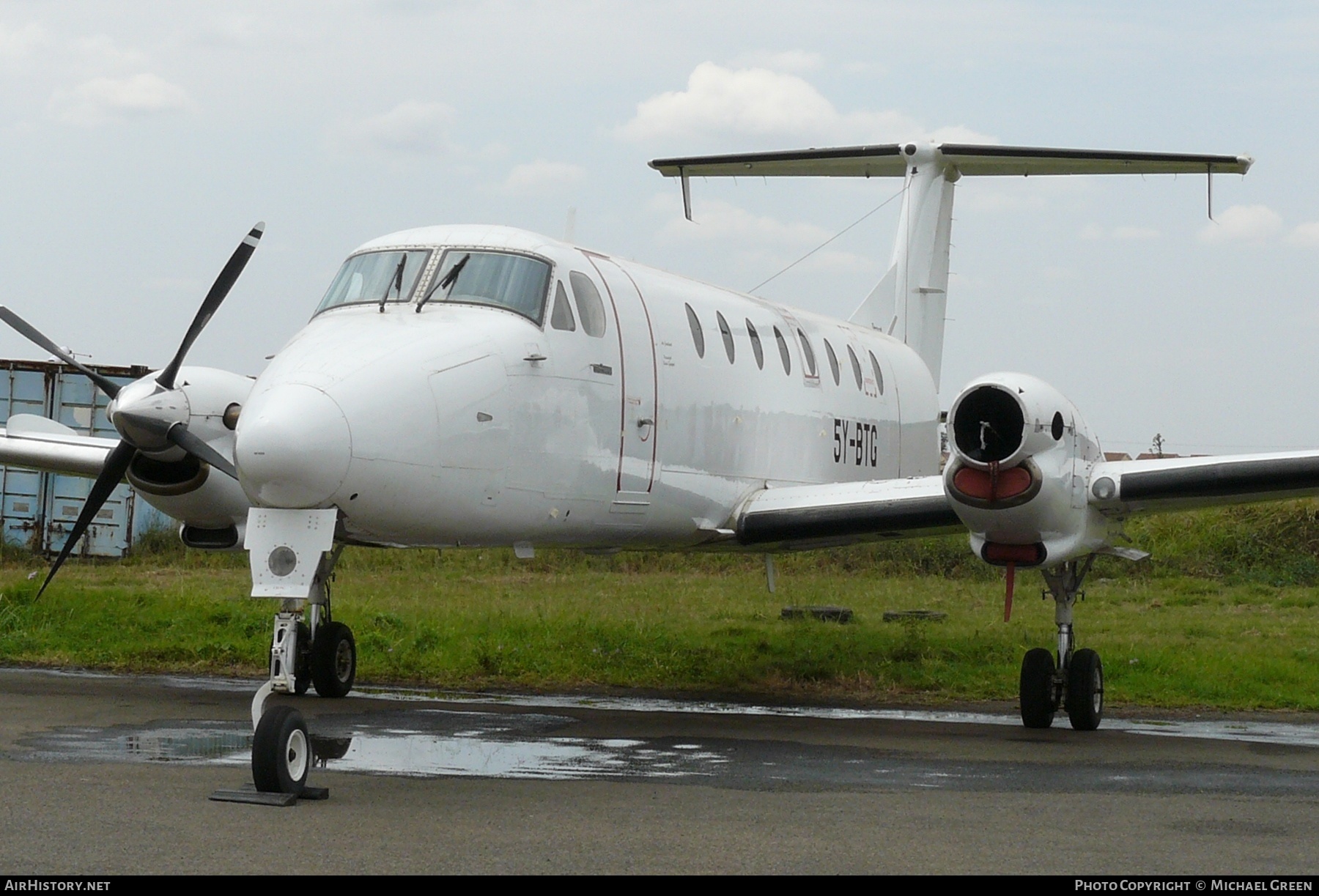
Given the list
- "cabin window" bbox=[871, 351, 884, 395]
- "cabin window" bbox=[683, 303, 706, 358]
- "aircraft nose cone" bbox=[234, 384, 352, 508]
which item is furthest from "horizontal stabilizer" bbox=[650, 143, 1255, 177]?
"aircraft nose cone" bbox=[234, 384, 352, 508]

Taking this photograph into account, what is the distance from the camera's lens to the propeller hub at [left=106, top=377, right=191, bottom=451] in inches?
480

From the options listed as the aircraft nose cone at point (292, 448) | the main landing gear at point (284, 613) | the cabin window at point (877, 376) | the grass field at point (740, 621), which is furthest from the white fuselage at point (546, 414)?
the grass field at point (740, 621)

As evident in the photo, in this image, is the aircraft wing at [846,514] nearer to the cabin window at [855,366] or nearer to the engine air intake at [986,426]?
the engine air intake at [986,426]

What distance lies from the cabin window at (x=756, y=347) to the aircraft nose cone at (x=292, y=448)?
6.02m

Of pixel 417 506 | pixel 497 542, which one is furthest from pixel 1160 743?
Answer: pixel 417 506

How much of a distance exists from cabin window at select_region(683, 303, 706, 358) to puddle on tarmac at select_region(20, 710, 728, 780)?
135 inches

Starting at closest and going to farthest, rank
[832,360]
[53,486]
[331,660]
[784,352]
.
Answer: [331,660] < [784,352] < [832,360] < [53,486]

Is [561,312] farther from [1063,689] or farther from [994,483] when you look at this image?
[1063,689]

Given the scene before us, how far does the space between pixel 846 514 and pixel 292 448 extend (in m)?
5.60

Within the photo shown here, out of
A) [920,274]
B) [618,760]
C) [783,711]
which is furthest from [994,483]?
[920,274]

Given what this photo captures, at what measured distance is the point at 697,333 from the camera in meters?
13.0

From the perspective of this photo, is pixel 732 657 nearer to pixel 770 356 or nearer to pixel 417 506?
pixel 770 356

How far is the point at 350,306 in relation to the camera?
34.1ft

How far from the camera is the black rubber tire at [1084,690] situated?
39.5ft
